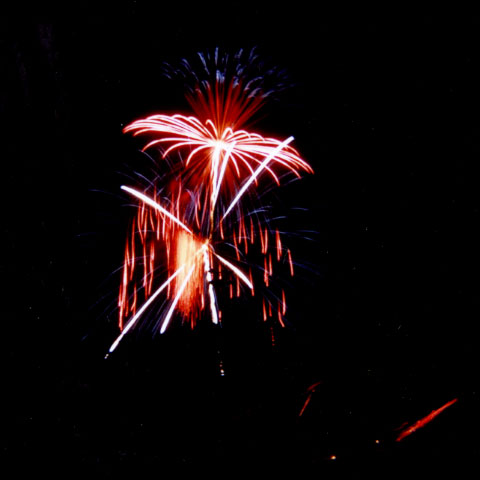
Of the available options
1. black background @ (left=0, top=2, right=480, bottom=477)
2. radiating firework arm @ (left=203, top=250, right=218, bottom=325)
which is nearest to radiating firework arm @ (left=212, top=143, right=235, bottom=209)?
radiating firework arm @ (left=203, top=250, right=218, bottom=325)

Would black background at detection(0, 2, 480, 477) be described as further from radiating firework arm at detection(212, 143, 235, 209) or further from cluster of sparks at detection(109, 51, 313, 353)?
radiating firework arm at detection(212, 143, 235, 209)

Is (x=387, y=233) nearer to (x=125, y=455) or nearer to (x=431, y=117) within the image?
(x=431, y=117)

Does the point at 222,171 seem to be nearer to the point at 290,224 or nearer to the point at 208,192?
the point at 208,192

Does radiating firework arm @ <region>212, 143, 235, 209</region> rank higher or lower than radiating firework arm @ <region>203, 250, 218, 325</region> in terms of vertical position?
higher

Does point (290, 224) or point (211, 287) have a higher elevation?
point (290, 224)

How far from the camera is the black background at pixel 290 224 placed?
12.6 ft

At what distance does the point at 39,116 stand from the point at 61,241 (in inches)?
46.2

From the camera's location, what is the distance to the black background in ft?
12.6

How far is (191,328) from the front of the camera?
4.41 m

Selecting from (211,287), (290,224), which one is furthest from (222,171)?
(290,224)

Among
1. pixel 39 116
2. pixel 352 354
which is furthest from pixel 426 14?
pixel 39 116

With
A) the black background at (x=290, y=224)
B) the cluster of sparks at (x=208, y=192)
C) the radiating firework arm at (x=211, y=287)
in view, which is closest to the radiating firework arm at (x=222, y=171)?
the cluster of sparks at (x=208, y=192)

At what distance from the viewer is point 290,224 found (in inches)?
175

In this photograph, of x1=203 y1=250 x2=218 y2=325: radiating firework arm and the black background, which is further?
the black background
